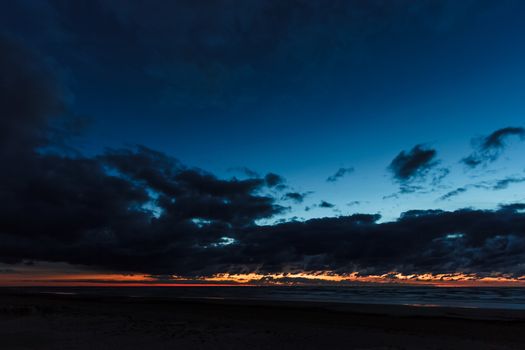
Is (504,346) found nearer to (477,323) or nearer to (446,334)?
(446,334)

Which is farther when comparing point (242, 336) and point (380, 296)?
point (380, 296)

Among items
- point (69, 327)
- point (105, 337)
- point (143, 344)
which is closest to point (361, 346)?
point (143, 344)

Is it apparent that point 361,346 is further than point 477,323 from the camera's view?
Result: No

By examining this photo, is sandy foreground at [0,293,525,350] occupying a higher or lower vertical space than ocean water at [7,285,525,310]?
lower

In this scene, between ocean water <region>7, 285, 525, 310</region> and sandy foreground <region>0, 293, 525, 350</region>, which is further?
ocean water <region>7, 285, 525, 310</region>

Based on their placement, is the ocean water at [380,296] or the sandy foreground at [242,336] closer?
the sandy foreground at [242,336]

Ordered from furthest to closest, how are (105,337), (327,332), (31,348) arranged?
(327,332), (105,337), (31,348)

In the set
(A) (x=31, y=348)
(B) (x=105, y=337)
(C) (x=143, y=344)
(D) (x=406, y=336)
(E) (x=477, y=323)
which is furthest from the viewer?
(E) (x=477, y=323)

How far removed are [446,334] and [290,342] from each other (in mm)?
13656

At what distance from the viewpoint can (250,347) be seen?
2197 centimetres

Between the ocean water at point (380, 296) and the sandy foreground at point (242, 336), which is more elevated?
the ocean water at point (380, 296)

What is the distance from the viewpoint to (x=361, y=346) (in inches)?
906

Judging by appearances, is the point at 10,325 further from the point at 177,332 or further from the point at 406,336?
the point at 406,336

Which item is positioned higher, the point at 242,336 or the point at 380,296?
the point at 380,296
